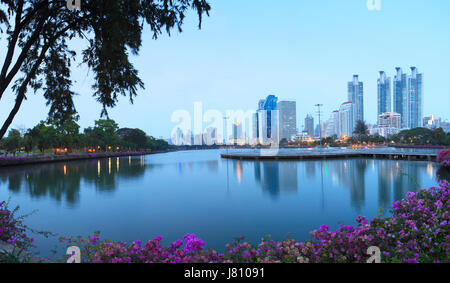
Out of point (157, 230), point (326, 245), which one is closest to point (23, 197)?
point (157, 230)

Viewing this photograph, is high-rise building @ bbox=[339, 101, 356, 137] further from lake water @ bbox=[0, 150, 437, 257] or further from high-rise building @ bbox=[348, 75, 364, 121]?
lake water @ bbox=[0, 150, 437, 257]

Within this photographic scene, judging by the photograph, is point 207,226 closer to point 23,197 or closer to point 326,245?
point 326,245

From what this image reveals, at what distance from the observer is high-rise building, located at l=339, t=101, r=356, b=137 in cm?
15200

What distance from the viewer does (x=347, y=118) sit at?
156 meters

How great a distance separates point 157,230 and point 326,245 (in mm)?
5517

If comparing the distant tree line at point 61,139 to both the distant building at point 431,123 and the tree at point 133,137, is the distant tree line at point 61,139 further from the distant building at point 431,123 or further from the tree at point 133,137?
the distant building at point 431,123

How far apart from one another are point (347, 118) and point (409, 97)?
4902 centimetres

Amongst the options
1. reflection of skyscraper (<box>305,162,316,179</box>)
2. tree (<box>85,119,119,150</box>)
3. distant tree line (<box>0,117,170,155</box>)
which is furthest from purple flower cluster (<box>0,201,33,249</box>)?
tree (<box>85,119,119,150</box>)

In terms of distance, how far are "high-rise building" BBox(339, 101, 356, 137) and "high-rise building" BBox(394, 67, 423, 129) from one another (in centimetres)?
3673

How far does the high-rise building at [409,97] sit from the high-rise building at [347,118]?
36.7m

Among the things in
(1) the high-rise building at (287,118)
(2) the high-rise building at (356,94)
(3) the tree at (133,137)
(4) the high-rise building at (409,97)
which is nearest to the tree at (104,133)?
(3) the tree at (133,137)

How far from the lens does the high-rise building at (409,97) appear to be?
156250 mm

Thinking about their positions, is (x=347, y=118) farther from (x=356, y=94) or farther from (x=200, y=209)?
(x=200, y=209)
